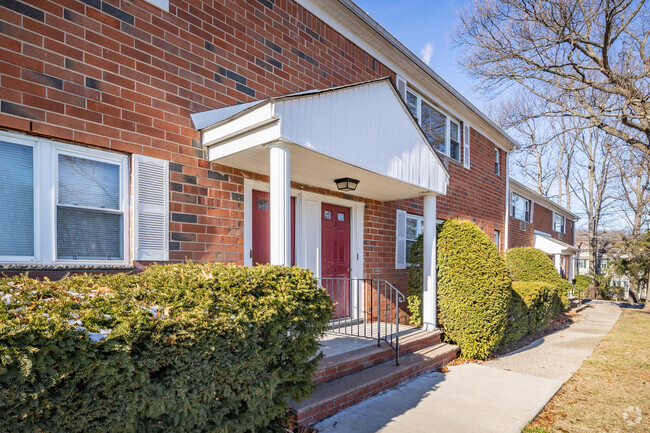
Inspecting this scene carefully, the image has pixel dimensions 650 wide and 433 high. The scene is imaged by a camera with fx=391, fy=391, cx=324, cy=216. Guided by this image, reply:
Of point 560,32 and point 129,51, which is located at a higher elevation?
point 560,32

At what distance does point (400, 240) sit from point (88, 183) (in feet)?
20.0

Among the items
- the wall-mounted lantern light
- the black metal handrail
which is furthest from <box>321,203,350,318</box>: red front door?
the wall-mounted lantern light

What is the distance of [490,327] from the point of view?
6395 millimetres

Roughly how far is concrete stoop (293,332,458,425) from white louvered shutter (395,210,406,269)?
2162 millimetres

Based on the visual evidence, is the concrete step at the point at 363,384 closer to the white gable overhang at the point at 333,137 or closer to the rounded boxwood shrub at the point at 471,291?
the rounded boxwood shrub at the point at 471,291

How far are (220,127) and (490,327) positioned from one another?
5.19m

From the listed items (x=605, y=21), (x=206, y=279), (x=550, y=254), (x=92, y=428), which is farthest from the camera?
(x=550, y=254)

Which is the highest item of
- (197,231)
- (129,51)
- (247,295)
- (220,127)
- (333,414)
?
(129,51)

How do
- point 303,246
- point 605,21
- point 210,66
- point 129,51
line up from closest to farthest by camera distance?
point 129,51 → point 210,66 → point 303,246 → point 605,21

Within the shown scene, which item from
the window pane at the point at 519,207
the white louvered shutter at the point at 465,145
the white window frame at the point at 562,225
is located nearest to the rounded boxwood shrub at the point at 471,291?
the white louvered shutter at the point at 465,145

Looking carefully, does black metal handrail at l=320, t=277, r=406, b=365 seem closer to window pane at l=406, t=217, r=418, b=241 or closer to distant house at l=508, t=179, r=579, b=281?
window pane at l=406, t=217, r=418, b=241

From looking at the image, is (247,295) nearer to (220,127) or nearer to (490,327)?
(220,127)

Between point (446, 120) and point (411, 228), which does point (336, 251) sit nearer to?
point (411, 228)

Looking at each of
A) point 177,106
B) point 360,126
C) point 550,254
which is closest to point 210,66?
point 177,106
